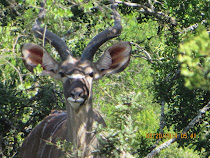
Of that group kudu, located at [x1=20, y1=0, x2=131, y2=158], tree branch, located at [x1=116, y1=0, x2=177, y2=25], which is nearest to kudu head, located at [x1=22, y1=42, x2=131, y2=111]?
kudu, located at [x1=20, y1=0, x2=131, y2=158]

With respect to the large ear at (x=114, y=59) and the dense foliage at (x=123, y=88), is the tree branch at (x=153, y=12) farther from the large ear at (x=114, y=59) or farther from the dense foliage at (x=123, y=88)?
the large ear at (x=114, y=59)

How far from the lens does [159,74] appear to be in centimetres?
508

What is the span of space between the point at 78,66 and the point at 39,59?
49 cm

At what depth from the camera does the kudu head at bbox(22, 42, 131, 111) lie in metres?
3.81

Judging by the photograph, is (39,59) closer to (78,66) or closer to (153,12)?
(78,66)

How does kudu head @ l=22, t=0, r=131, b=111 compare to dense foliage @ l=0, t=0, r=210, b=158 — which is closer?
dense foliage @ l=0, t=0, r=210, b=158

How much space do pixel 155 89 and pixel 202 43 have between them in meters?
3.06

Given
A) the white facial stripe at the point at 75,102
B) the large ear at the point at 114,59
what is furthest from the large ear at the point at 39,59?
the white facial stripe at the point at 75,102

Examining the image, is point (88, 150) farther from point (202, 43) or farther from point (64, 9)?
point (202, 43)

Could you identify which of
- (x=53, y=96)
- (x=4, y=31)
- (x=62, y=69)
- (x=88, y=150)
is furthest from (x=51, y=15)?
(x=53, y=96)

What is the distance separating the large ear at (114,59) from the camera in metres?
4.26

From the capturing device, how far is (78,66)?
404 cm

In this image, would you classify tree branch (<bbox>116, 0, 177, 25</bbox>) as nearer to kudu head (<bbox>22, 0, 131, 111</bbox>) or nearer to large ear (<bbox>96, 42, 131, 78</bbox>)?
kudu head (<bbox>22, 0, 131, 111</bbox>)

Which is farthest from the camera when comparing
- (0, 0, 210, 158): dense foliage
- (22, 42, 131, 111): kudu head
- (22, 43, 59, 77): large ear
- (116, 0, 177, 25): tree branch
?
(116, 0, 177, 25): tree branch
